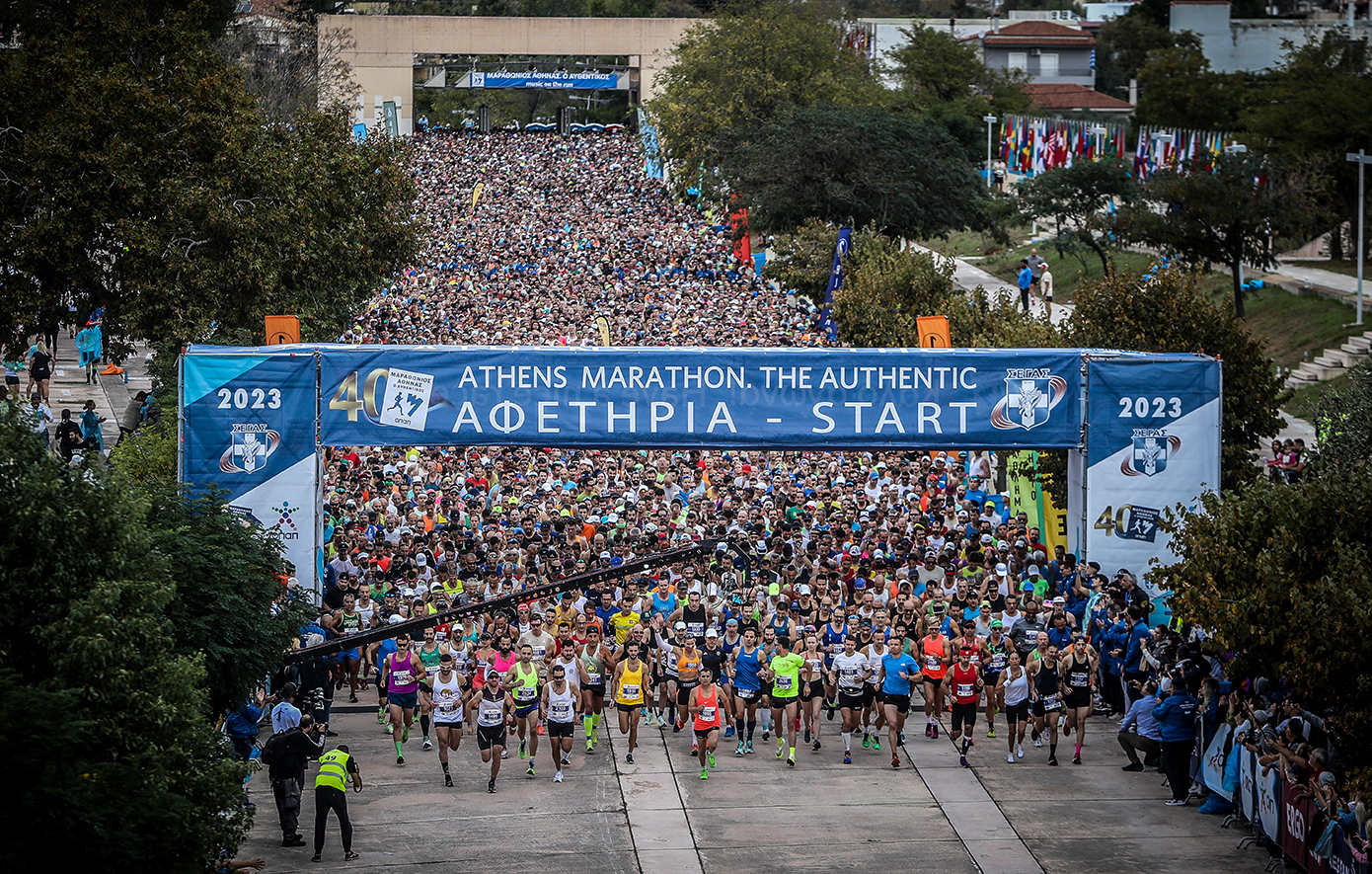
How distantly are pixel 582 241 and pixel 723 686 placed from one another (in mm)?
45218

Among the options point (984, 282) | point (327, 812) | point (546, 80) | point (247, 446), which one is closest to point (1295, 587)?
point (327, 812)

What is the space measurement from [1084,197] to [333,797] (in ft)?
145

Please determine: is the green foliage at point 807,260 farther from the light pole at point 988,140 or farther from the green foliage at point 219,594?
the green foliage at point 219,594

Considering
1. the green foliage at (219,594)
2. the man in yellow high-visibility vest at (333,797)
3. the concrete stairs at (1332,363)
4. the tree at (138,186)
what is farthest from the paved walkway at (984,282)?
the man in yellow high-visibility vest at (333,797)

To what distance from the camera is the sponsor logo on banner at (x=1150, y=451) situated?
2031 cm

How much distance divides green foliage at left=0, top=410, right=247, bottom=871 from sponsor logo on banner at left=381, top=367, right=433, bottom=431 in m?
7.54

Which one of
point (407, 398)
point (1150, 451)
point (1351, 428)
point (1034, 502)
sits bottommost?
point (1034, 502)

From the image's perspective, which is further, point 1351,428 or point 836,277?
point 836,277

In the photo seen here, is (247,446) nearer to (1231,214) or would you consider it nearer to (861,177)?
(1231,214)

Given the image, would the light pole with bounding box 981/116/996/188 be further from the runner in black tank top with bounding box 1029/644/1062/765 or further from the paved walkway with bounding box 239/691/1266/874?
the paved walkway with bounding box 239/691/1266/874

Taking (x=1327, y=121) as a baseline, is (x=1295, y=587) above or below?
below

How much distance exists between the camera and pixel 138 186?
90.3ft

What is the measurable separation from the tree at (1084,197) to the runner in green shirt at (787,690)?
36.9 m

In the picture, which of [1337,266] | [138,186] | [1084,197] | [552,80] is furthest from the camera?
[552,80]
